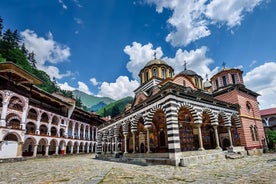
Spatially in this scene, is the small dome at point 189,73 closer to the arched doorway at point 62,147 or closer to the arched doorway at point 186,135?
the arched doorway at point 186,135

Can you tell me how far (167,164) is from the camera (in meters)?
10.9

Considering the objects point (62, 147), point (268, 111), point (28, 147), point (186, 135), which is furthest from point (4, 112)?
point (268, 111)

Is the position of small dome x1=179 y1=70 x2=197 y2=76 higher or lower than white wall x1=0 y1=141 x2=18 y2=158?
higher

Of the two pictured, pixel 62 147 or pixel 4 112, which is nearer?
pixel 4 112

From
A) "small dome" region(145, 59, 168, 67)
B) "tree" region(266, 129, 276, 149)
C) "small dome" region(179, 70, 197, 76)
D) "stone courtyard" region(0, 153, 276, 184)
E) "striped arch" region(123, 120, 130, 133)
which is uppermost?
"small dome" region(145, 59, 168, 67)

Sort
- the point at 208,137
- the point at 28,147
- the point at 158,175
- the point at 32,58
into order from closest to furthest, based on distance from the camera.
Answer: the point at 158,175, the point at 208,137, the point at 28,147, the point at 32,58

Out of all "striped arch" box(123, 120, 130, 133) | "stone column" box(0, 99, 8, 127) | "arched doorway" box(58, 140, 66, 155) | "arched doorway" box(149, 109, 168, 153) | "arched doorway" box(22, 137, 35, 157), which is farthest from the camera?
"arched doorway" box(58, 140, 66, 155)

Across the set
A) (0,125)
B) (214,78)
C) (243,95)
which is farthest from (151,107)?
(0,125)

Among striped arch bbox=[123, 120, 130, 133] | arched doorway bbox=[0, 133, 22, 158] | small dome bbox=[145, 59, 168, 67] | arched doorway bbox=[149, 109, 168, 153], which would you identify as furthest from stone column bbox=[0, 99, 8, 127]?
small dome bbox=[145, 59, 168, 67]

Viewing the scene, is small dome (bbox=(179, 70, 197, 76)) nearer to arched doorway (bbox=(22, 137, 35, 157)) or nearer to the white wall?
the white wall

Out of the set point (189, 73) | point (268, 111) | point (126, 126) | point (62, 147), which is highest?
point (189, 73)

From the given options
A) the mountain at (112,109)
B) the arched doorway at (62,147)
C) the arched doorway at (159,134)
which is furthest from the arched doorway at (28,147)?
the mountain at (112,109)

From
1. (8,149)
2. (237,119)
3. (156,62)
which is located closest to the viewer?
(237,119)

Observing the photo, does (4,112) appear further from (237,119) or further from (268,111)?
(268,111)
